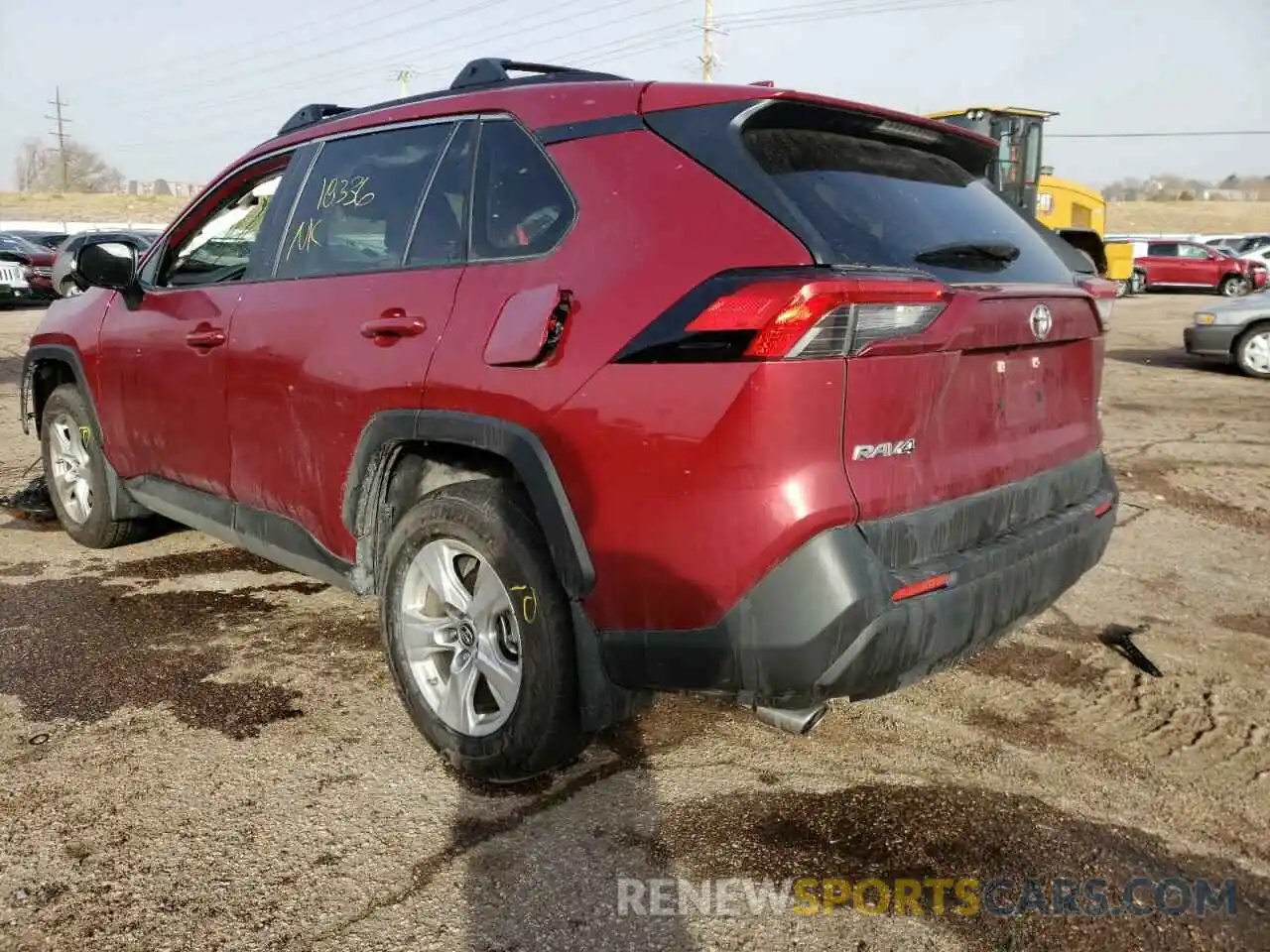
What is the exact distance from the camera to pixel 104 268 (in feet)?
13.8

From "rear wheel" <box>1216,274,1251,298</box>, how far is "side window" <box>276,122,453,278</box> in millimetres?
29675

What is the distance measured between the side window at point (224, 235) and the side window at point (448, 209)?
1003 mm

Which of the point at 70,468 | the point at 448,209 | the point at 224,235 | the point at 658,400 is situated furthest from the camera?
the point at 70,468

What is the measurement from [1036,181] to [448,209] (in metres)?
20.6

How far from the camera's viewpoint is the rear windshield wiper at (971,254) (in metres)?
2.51

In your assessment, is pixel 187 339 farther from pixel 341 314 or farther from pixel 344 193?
pixel 341 314

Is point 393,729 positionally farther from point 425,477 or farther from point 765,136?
point 765,136

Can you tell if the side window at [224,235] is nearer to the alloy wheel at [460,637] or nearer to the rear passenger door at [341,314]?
the rear passenger door at [341,314]

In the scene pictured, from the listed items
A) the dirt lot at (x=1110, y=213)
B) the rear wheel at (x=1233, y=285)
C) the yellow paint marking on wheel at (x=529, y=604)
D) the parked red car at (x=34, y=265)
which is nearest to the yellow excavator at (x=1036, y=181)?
the rear wheel at (x=1233, y=285)

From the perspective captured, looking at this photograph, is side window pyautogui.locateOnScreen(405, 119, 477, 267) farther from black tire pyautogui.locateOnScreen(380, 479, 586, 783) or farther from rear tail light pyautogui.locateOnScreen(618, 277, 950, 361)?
rear tail light pyautogui.locateOnScreen(618, 277, 950, 361)

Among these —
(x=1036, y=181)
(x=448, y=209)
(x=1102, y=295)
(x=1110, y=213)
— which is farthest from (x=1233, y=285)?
(x=1110, y=213)

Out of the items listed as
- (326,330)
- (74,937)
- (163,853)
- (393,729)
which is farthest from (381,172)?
Answer: (74,937)

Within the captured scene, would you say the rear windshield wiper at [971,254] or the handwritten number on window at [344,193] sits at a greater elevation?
the handwritten number on window at [344,193]

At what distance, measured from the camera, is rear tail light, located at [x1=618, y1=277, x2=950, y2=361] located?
212 centimetres
